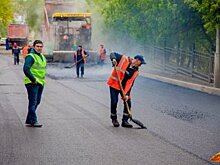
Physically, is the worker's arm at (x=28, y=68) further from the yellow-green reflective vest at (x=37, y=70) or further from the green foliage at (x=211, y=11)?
the green foliage at (x=211, y=11)

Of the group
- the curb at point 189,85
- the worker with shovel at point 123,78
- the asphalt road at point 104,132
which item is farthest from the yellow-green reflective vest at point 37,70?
the curb at point 189,85

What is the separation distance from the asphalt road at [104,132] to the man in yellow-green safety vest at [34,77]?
292mm

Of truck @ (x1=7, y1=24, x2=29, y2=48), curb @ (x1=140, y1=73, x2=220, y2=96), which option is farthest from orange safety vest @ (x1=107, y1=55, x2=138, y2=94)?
truck @ (x1=7, y1=24, x2=29, y2=48)

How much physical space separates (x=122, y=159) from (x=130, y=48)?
31.2 meters

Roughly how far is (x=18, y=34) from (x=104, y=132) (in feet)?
210

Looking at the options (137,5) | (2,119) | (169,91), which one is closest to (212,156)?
(2,119)

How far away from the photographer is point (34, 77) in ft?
38.7

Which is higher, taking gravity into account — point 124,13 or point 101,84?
point 124,13

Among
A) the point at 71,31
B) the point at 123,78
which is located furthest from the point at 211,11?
the point at 71,31

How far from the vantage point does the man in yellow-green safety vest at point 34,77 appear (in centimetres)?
1179

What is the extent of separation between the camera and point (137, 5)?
32.2 meters

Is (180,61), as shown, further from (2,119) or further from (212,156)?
(212,156)

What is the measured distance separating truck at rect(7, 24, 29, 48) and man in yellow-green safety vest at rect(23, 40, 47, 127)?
6141cm

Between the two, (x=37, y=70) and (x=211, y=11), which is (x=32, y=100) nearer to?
(x=37, y=70)
